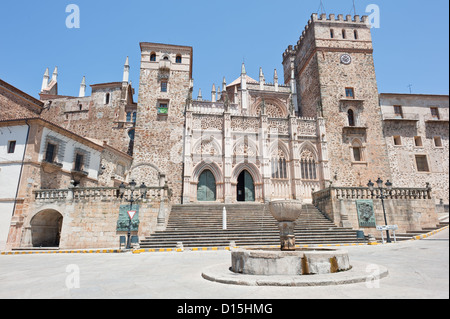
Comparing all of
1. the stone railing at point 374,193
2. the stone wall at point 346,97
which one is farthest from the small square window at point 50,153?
the stone wall at point 346,97

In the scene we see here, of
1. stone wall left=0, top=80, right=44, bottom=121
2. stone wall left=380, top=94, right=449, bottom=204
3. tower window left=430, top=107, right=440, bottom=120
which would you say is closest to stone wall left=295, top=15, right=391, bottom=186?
stone wall left=380, top=94, right=449, bottom=204

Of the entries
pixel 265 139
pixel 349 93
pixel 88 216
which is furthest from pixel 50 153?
pixel 349 93

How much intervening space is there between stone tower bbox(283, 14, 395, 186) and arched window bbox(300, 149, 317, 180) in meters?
1.09

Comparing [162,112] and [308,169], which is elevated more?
[162,112]

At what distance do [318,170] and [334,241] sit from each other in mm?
12011

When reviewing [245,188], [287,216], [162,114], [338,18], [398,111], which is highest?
[338,18]

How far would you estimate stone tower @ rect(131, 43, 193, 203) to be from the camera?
24.1 metres

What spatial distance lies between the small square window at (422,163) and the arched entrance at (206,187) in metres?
20.1

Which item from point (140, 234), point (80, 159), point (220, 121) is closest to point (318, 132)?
point (220, 121)

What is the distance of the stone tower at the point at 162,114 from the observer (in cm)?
2409

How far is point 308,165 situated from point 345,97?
345 inches

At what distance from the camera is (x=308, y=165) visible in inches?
998

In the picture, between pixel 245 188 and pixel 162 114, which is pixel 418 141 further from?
pixel 162 114

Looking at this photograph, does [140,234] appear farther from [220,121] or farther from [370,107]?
[370,107]
